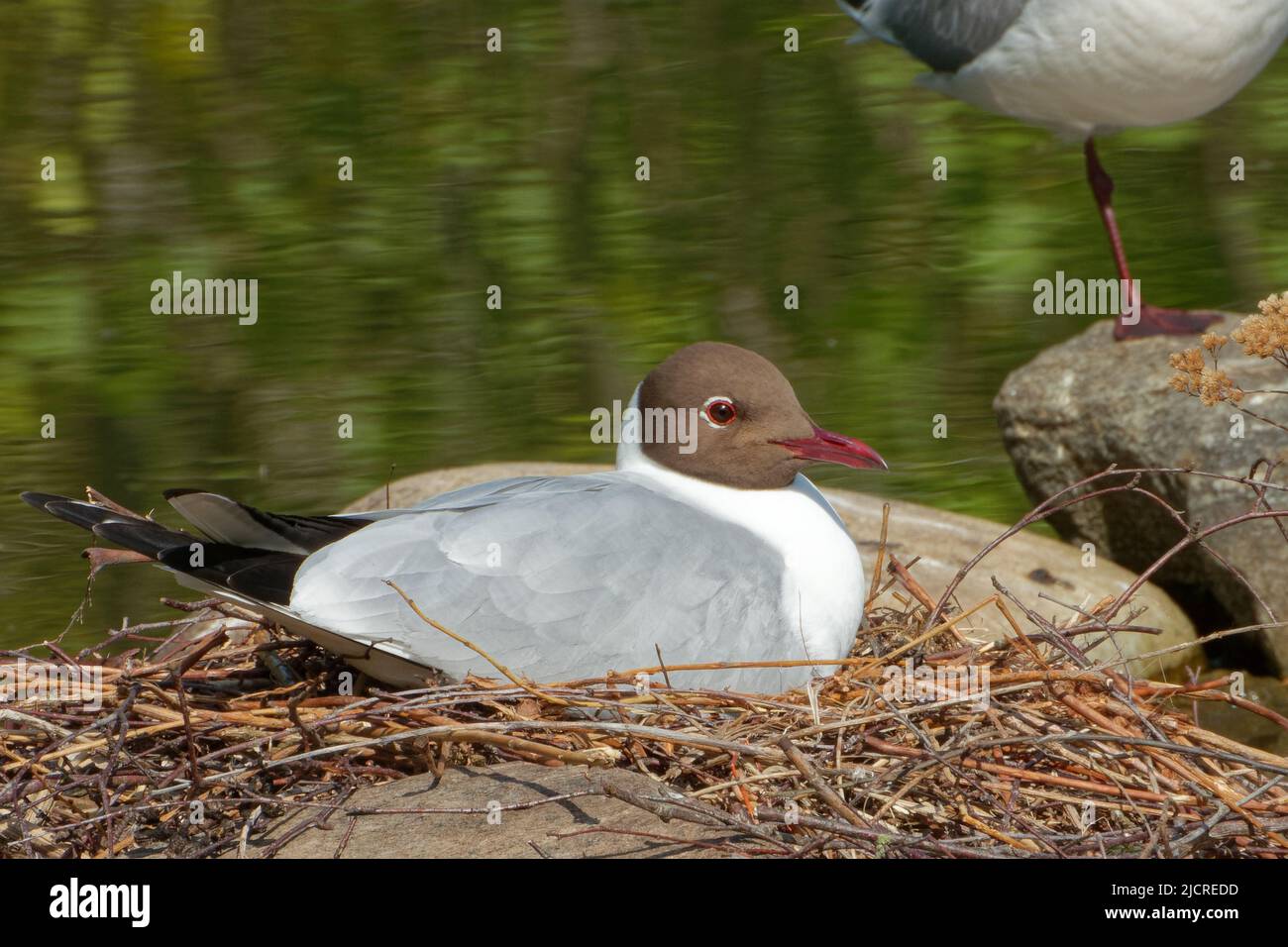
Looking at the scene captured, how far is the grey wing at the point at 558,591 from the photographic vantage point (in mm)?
3045

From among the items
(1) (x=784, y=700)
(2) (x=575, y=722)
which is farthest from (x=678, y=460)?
(2) (x=575, y=722)

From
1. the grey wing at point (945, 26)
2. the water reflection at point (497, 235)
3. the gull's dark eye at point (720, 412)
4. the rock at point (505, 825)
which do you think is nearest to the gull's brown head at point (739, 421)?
the gull's dark eye at point (720, 412)

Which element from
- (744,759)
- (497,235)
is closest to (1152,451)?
(744,759)

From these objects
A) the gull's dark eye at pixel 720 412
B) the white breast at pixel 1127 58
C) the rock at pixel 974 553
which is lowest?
the rock at pixel 974 553

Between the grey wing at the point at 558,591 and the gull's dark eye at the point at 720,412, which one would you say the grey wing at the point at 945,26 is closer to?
the gull's dark eye at the point at 720,412

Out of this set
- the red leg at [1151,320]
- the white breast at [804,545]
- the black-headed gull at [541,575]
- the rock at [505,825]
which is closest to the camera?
the rock at [505,825]

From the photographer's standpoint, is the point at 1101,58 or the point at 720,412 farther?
the point at 1101,58

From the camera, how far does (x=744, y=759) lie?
9.21 ft

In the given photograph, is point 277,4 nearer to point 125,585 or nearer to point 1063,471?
point 125,585

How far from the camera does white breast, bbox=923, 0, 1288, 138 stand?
4723mm

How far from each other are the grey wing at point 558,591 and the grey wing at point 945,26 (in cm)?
254

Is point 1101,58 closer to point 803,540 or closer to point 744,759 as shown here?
point 803,540

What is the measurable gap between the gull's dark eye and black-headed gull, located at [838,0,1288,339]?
205cm

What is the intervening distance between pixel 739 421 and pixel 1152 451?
1.79 m
